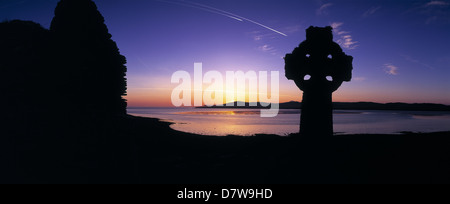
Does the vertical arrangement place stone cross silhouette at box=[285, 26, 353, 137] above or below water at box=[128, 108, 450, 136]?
Answer: above

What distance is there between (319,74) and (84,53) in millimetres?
12923

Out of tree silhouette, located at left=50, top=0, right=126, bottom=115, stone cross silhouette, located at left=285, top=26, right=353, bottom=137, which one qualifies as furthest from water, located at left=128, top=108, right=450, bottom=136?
tree silhouette, located at left=50, top=0, right=126, bottom=115

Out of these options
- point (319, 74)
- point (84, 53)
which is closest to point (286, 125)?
point (319, 74)

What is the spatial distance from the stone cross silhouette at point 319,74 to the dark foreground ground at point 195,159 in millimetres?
1050

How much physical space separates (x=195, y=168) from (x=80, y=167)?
4.19 metres

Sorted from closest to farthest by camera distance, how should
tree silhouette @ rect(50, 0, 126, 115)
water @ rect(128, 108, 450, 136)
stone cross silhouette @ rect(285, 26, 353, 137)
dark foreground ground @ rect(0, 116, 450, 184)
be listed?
1. dark foreground ground @ rect(0, 116, 450, 184)
2. tree silhouette @ rect(50, 0, 126, 115)
3. stone cross silhouette @ rect(285, 26, 353, 137)
4. water @ rect(128, 108, 450, 136)

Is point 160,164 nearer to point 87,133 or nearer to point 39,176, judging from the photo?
point 39,176

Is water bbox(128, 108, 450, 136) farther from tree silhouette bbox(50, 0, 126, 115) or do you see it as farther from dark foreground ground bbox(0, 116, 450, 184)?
tree silhouette bbox(50, 0, 126, 115)

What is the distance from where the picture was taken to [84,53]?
11.8 metres

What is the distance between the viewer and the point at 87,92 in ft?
38.6

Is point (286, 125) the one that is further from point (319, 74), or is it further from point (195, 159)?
point (195, 159)

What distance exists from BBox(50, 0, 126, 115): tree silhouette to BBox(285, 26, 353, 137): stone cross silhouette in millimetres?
11096

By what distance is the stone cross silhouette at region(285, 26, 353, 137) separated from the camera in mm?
12367
